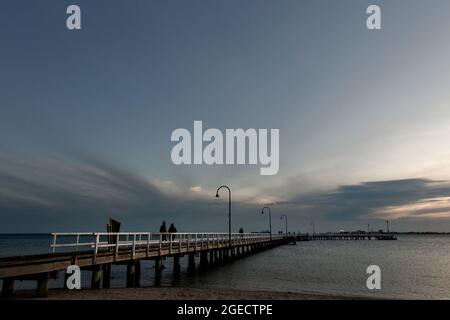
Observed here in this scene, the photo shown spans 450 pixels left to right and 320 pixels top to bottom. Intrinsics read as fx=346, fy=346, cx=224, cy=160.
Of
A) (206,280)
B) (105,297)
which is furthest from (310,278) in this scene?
(105,297)

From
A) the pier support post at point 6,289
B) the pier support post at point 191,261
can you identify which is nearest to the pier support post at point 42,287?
the pier support post at point 6,289

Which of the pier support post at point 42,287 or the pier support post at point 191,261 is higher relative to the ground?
the pier support post at point 42,287

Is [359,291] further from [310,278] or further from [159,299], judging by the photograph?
[159,299]

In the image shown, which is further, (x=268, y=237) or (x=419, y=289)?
(x=268, y=237)

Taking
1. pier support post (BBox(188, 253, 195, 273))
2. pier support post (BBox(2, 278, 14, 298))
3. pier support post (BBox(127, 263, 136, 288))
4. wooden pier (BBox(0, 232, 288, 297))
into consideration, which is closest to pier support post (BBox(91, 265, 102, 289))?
wooden pier (BBox(0, 232, 288, 297))

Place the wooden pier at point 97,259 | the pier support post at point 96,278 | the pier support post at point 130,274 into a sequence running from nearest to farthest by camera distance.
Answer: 1. the wooden pier at point 97,259
2. the pier support post at point 96,278
3. the pier support post at point 130,274

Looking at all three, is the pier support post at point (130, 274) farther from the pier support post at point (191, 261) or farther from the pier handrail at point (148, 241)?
the pier support post at point (191, 261)

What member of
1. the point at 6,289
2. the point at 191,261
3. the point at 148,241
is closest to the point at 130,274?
the point at 148,241

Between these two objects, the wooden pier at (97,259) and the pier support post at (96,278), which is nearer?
the wooden pier at (97,259)

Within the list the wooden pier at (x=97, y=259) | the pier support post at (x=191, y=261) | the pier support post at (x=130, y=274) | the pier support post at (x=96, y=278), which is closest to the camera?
the wooden pier at (x=97, y=259)

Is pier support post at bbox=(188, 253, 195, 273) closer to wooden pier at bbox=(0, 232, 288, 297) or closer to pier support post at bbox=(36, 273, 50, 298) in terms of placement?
wooden pier at bbox=(0, 232, 288, 297)

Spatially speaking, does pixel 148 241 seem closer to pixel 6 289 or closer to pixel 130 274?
pixel 130 274
